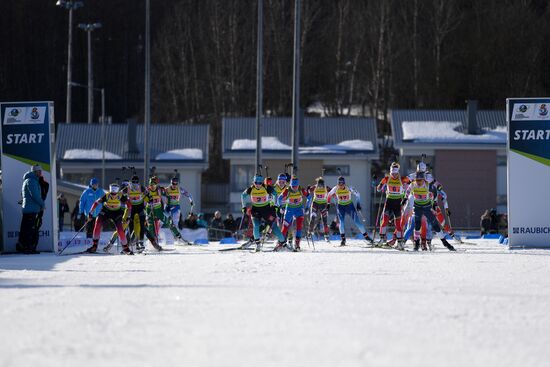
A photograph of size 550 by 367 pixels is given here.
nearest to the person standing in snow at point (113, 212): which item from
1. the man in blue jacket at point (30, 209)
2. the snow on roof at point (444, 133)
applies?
the man in blue jacket at point (30, 209)

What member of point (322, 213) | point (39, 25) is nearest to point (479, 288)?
point (322, 213)

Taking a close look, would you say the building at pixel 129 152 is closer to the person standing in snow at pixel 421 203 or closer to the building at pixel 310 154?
the building at pixel 310 154

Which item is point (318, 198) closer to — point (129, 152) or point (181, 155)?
point (181, 155)

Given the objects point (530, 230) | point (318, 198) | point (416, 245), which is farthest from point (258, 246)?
point (530, 230)

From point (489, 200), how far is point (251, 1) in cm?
2748

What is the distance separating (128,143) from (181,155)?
2.72m

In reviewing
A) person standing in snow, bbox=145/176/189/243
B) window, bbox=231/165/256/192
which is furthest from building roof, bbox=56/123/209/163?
person standing in snow, bbox=145/176/189/243

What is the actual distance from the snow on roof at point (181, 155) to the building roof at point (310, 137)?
4.92ft

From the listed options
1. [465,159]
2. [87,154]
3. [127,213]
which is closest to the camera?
[127,213]

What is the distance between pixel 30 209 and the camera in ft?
75.4

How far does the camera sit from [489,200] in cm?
4838

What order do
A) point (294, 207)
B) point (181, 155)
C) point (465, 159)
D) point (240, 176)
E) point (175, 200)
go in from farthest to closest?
1. point (181, 155)
2. point (240, 176)
3. point (465, 159)
4. point (175, 200)
5. point (294, 207)

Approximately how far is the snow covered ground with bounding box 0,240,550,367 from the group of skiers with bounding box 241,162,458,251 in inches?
186

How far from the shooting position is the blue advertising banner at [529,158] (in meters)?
23.4
